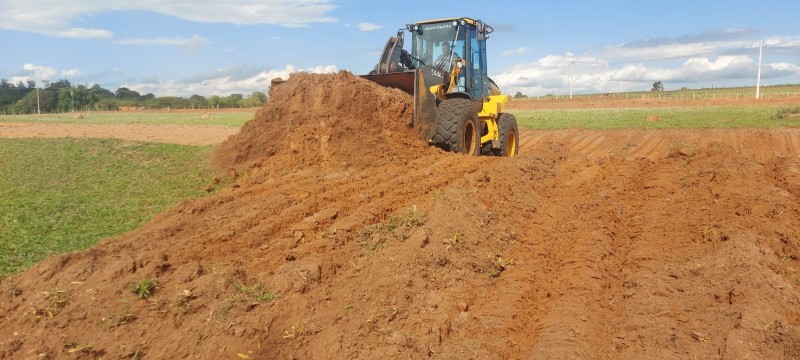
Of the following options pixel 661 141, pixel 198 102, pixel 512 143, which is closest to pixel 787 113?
pixel 661 141

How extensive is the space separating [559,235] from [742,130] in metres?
18.1

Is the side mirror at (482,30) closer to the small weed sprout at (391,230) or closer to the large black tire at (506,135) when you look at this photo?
the large black tire at (506,135)

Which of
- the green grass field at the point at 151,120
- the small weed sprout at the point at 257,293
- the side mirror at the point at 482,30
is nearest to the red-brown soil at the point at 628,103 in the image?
the green grass field at the point at 151,120

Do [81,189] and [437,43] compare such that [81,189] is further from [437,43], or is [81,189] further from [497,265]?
[497,265]

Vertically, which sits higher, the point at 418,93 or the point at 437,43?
the point at 437,43

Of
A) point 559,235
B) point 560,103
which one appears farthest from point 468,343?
point 560,103

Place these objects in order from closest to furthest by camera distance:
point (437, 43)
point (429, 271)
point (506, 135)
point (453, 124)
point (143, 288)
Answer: point (143, 288), point (429, 271), point (453, 124), point (437, 43), point (506, 135)

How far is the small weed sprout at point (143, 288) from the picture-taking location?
15.9 ft

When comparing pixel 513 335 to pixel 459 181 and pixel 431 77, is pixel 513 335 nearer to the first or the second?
pixel 459 181

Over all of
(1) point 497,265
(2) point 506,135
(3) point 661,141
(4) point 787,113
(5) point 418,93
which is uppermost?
(5) point 418,93

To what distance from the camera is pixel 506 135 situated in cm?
1423

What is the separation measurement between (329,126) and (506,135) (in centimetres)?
544

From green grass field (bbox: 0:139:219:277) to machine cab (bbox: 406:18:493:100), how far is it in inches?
199

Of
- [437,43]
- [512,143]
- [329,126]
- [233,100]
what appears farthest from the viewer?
[233,100]
